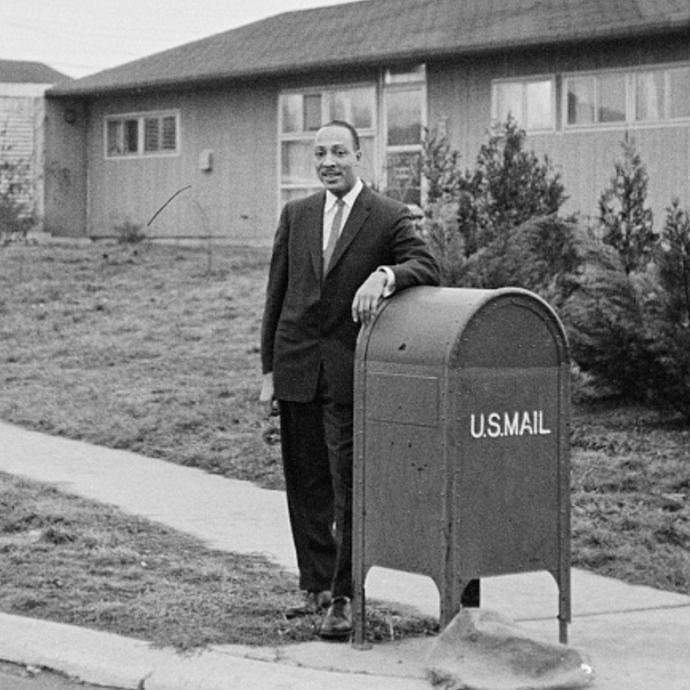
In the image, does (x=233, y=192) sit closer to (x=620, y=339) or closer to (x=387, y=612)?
(x=620, y=339)

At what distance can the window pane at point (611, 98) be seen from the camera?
2423cm

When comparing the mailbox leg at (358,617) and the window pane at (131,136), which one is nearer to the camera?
the mailbox leg at (358,617)

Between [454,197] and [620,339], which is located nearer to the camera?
[620,339]

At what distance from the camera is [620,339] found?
12.3 metres

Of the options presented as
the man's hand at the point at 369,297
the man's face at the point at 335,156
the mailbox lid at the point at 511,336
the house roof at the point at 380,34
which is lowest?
the mailbox lid at the point at 511,336

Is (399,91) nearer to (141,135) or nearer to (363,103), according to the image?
(363,103)

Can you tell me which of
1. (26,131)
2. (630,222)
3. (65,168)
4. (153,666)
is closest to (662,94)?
(630,222)

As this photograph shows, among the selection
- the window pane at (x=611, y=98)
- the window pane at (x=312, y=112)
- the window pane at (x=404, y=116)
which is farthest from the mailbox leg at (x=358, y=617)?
the window pane at (x=312, y=112)

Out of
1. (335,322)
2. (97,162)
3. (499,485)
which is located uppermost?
(97,162)

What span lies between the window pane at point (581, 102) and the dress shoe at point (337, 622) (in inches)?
731

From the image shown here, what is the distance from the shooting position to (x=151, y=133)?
3150 cm

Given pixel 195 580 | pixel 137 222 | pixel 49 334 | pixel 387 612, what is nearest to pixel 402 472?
pixel 387 612

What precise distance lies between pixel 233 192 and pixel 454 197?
14.6 m

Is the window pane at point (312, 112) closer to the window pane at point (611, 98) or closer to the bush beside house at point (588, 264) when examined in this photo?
the window pane at point (611, 98)
